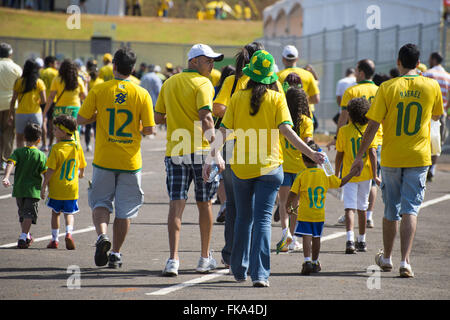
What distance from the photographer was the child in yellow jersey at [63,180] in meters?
8.71

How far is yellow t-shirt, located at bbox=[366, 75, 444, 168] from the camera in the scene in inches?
297

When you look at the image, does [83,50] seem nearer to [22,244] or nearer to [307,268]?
[22,244]

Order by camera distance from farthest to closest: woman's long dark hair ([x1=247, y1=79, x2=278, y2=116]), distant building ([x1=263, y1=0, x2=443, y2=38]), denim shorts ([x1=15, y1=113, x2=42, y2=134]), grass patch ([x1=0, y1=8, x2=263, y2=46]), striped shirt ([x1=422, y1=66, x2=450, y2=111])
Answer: grass patch ([x1=0, y1=8, x2=263, y2=46]) < distant building ([x1=263, y1=0, x2=443, y2=38]) < striped shirt ([x1=422, y1=66, x2=450, y2=111]) < denim shorts ([x1=15, y1=113, x2=42, y2=134]) < woman's long dark hair ([x1=247, y1=79, x2=278, y2=116])

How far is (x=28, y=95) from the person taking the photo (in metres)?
14.3

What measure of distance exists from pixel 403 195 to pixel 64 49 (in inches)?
1293

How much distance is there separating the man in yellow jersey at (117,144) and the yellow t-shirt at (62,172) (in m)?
1.06

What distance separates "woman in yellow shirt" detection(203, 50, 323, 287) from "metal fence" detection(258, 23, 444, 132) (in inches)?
535

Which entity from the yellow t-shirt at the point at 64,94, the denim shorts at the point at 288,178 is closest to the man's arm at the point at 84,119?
the denim shorts at the point at 288,178

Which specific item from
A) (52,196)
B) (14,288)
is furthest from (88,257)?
(14,288)

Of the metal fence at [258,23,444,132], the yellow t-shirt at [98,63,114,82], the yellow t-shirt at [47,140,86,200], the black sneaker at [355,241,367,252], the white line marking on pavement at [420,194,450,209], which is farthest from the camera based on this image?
the metal fence at [258,23,444,132]

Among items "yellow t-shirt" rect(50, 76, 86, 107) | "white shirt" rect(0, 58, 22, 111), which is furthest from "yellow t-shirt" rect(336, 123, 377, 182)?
"white shirt" rect(0, 58, 22, 111)

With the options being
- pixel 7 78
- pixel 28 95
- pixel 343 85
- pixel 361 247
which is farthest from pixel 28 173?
pixel 343 85

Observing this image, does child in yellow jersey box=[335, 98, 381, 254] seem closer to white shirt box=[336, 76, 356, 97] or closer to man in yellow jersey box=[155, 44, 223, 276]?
man in yellow jersey box=[155, 44, 223, 276]

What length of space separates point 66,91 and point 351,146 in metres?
6.43
